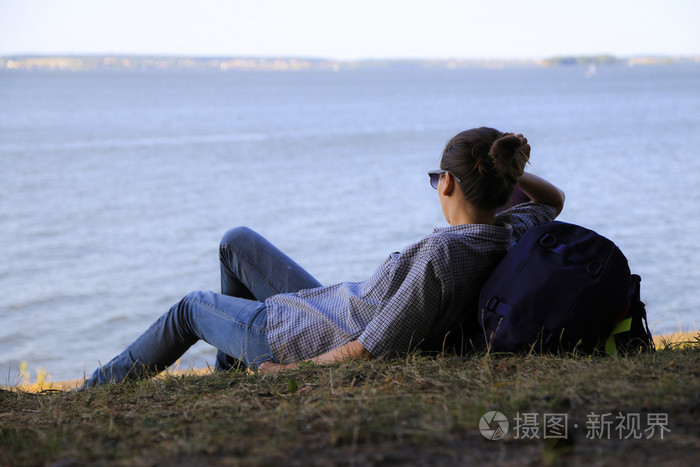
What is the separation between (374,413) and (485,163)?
54.2 inches

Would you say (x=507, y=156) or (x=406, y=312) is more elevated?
(x=507, y=156)

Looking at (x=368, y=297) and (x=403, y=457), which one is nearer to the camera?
(x=403, y=457)

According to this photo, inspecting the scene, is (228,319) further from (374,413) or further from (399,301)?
(374,413)

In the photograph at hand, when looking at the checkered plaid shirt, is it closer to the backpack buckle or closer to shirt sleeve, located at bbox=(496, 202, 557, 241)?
shirt sleeve, located at bbox=(496, 202, 557, 241)

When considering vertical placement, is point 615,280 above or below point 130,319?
above

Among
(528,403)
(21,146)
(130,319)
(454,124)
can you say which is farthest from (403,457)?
(454,124)

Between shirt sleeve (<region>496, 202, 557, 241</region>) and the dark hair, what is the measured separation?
325mm

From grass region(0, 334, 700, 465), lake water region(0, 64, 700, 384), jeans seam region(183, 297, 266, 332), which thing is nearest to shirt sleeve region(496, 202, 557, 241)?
grass region(0, 334, 700, 465)

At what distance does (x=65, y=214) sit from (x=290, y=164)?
40.9 ft

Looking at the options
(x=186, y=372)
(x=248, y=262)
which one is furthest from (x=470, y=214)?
(x=186, y=372)

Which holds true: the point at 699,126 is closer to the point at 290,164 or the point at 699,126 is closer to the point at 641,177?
the point at 641,177

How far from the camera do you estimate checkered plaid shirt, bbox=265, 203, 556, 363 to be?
10.2ft

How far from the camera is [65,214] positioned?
62.8 ft

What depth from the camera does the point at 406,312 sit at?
123 inches
